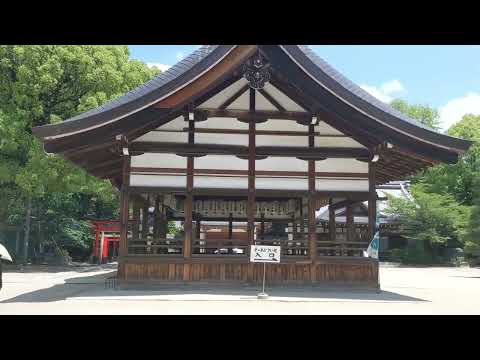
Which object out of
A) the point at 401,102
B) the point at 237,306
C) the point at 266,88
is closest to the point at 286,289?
the point at 237,306

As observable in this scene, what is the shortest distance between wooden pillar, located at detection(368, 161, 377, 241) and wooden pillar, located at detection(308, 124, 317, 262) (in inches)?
62.2

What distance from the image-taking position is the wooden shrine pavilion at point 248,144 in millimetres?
12828

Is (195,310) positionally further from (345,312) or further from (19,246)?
(19,246)

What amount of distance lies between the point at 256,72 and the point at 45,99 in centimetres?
1780

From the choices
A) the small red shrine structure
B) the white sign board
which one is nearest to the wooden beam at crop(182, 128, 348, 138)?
the white sign board

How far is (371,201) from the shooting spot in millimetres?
14133

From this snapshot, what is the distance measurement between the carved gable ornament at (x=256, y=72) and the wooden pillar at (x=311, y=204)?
7.30ft

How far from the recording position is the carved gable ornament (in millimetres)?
12812

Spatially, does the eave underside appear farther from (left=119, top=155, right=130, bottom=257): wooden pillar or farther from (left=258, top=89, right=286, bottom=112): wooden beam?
(left=119, top=155, right=130, bottom=257): wooden pillar

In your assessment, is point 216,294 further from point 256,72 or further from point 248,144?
point 256,72

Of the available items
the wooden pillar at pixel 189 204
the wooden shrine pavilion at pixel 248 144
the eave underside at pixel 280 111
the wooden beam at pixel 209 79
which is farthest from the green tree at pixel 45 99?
the wooden beam at pixel 209 79

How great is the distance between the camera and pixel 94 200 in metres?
35.5

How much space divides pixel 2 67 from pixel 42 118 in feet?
10.6

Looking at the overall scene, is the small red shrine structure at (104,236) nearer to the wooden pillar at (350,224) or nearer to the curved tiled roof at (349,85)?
the wooden pillar at (350,224)
